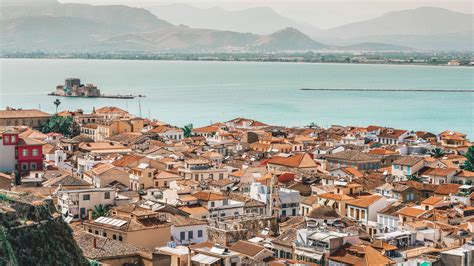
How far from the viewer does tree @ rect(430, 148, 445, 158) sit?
114 feet

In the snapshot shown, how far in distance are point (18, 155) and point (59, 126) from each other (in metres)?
20.0

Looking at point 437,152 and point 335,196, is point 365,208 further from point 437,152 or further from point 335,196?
point 437,152

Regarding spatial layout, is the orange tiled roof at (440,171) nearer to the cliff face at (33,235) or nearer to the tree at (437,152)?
the tree at (437,152)

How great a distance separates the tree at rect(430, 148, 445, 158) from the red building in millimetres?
17748

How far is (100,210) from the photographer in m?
17.0

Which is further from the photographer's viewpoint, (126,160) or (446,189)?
(126,160)

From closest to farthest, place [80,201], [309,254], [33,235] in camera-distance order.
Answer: [33,235]
[309,254]
[80,201]

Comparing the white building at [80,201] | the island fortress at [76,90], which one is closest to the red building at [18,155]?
the white building at [80,201]

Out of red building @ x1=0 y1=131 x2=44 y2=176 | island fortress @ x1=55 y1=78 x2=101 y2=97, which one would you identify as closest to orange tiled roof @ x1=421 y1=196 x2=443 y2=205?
red building @ x1=0 y1=131 x2=44 y2=176

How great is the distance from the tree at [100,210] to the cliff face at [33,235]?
8.47m

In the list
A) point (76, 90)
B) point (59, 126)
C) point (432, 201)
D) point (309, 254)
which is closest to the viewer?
point (309, 254)

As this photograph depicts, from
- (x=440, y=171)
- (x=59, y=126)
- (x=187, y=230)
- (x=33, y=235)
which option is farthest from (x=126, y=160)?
(x=33, y=235)

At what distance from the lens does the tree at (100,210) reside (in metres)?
16.5

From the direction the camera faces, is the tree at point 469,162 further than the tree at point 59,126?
No
